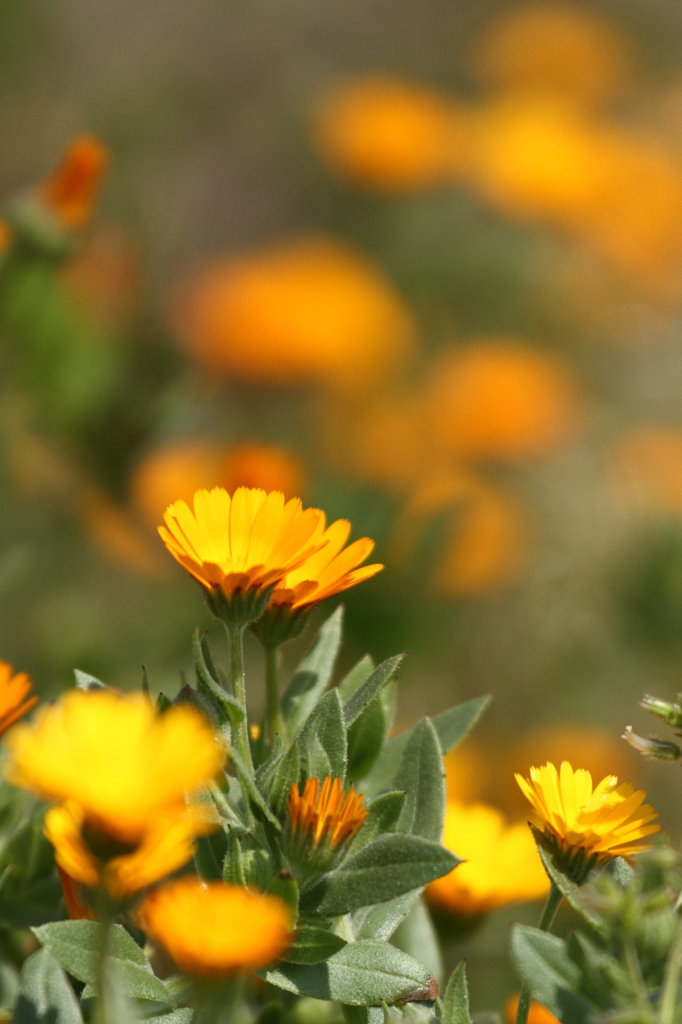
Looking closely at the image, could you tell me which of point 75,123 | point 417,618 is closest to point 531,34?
point 75,123

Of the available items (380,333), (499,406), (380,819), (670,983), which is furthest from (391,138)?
(670,983)

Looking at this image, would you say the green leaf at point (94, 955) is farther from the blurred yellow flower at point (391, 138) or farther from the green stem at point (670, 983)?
the blurred yellow flower at point (391, 138)

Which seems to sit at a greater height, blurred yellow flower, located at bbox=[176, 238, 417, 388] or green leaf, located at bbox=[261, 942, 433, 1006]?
green leaf, located at bbox=[261, 942, 433, 1006]

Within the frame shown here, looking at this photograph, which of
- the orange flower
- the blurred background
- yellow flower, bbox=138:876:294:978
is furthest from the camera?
the blurred background

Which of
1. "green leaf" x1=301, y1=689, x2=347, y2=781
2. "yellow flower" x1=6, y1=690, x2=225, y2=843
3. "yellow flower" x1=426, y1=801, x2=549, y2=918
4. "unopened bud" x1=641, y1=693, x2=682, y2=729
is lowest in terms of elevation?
"yellow flower" x1=426, y1=801, x2=549, y2=918

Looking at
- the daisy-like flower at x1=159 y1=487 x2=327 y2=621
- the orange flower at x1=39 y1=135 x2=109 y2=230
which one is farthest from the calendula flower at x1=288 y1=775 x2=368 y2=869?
the orange flower at x1=39 y1=135 x2=109 y2=230

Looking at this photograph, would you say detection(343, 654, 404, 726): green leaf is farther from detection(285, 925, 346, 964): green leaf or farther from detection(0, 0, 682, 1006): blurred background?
detection(0, 0, 682, 1006): blurred background

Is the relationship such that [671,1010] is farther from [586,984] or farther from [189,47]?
[189,47]

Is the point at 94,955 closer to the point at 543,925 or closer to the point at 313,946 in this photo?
the point at 313,946

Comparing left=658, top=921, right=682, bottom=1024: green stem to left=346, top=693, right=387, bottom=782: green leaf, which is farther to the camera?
left=346, top=693, right=387, bottom=782: green leaf
